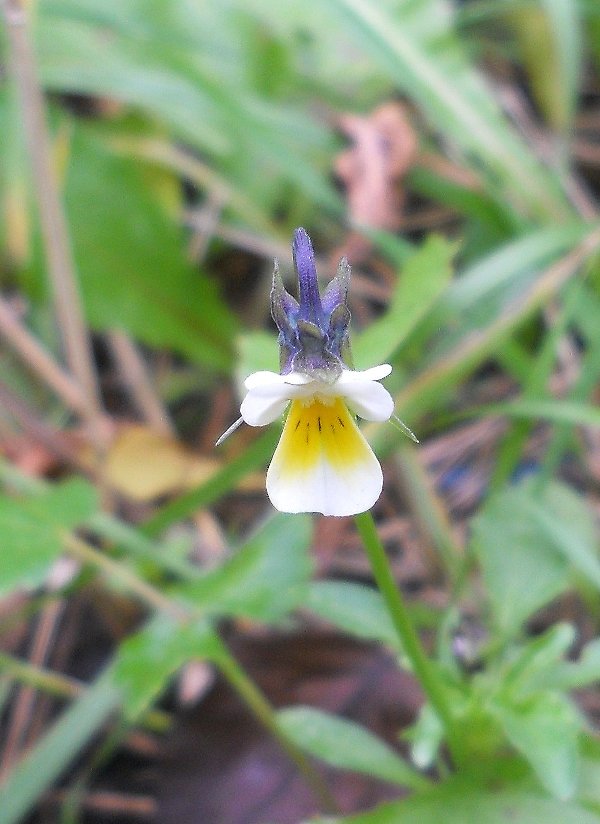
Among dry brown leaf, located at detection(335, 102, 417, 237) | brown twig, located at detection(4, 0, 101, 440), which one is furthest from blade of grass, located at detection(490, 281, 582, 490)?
brown twig, located at detection(4, 0, 101, 440)

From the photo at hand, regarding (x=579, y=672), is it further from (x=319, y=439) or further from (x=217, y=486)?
(x=217, y=486)

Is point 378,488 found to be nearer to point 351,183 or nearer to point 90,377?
point 90,377

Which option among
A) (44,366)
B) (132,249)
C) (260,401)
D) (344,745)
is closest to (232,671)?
(344,745)

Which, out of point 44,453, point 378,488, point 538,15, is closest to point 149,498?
point 44,453

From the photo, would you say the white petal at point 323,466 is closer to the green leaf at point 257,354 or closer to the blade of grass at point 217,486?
the green leaf at point 257,354

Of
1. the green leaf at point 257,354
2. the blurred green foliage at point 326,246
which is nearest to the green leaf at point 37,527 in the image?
the blurred green foliage at point 326,246

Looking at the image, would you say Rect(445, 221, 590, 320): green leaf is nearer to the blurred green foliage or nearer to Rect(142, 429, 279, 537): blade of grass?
the blurred green foliage
